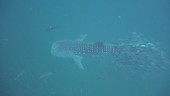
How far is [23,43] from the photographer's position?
2.86 m

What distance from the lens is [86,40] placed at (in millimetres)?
2750

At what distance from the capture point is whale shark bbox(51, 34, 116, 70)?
274 centimetres

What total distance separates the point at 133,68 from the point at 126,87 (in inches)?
6.7

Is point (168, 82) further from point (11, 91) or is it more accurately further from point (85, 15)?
point (11, 91)

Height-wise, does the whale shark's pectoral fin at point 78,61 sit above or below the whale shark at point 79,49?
below

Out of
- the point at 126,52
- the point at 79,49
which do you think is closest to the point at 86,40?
the point at 79,49

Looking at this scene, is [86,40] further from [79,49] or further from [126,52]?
[126,52]

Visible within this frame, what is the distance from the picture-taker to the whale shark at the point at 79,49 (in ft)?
8.98

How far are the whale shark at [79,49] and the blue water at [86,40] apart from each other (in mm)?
33

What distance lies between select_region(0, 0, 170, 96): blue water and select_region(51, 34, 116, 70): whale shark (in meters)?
0.03

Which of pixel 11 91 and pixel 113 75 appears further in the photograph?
pixel 11 91

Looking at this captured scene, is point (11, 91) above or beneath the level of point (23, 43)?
beneath

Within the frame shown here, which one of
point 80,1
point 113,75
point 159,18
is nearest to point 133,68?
point 113,75

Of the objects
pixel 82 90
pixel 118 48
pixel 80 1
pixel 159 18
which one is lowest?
pixel 82 90
